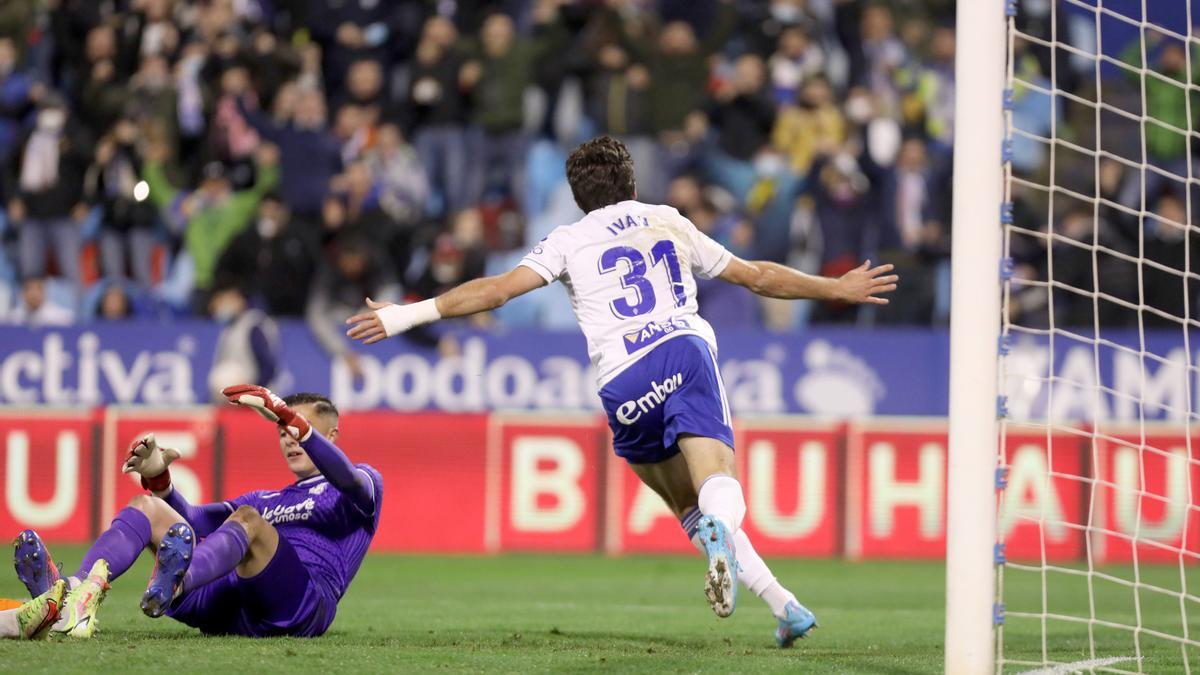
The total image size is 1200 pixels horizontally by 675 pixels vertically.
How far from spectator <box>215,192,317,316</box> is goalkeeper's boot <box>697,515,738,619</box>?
32.7ft

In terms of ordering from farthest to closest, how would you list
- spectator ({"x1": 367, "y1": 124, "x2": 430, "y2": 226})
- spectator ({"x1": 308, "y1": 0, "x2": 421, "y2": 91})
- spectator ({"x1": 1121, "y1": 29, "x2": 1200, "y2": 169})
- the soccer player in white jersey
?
spectator ({"x1": 308, "y1": 0, "x2": 421, "y2": 91})
spectator ({"x1": 367, "y1": 124, "x2": 430, "y2": 226})
spectator ({"x1": 1121, "y1": 29, "x2": 1200, "y2": 169})
the soccer player in white jersey

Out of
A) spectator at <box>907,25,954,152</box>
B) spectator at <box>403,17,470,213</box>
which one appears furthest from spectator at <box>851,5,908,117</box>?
spectator at <box>403,17,470,213</box>

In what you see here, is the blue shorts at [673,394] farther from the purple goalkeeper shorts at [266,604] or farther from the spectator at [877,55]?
the spectator at [877,55]

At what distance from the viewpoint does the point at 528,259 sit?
697 cm

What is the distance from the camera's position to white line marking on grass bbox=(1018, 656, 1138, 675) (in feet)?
21.8

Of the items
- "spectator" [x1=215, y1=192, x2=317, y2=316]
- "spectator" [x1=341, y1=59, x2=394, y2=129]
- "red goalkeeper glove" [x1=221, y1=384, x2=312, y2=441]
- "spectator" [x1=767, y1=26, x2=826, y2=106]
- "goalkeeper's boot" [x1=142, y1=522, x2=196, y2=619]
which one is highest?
"spectator" [x1=767, y1=26, x2=826, y2=106]

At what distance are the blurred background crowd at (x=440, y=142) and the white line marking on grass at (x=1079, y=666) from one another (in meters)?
8.49

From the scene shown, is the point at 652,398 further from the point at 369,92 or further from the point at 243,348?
the point at 369,92

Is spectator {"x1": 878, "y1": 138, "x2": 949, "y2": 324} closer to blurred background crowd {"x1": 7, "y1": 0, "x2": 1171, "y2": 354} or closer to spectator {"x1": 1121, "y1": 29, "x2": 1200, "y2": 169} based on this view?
blurred background crowd {"x1": 7, "y1": 0, "x2": 1171, "y2": 354}

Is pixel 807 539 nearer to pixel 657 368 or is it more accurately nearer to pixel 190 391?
pixel 190 391

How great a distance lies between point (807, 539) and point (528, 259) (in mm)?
8076

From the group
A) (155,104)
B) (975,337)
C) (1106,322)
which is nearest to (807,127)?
(1106,322)

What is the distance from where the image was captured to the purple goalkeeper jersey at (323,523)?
7246 millimetres

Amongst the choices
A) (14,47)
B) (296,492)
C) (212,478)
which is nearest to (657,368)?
(296,492)
